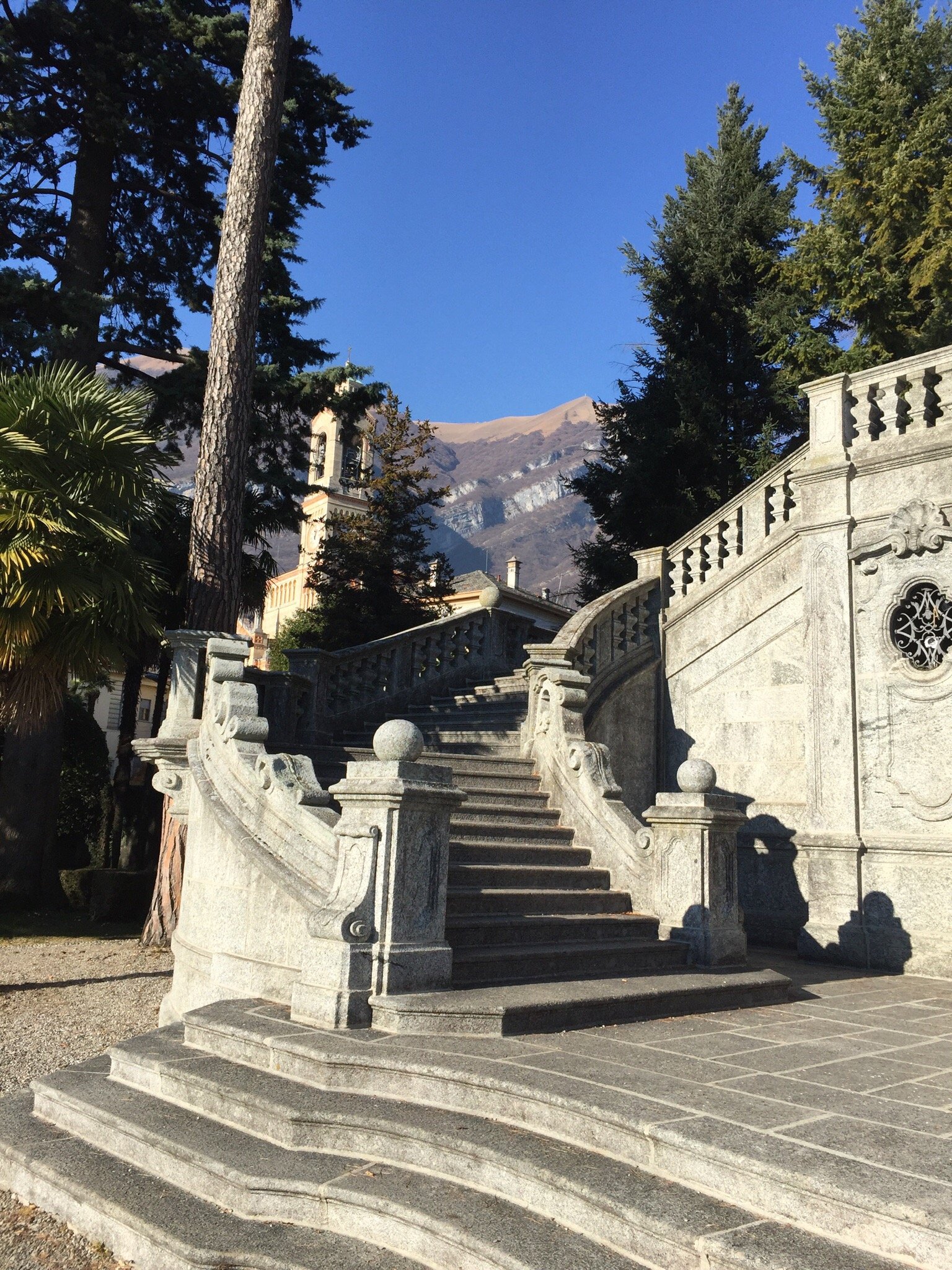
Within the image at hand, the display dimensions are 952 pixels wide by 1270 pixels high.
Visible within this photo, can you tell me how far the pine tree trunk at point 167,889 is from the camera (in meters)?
12.2

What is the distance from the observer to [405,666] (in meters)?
14.2

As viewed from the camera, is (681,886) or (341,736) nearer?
(681,886)

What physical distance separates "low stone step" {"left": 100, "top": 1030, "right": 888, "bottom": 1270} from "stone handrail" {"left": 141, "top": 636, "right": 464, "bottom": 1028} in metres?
0.81

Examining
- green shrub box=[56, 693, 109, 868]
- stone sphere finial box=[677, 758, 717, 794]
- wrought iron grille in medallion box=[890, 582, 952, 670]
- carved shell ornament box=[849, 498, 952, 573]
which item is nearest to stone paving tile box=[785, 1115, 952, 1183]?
stone sphere finial box=[677, 758, 717, 794]

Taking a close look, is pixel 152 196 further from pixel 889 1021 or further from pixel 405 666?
pixel 889 1021

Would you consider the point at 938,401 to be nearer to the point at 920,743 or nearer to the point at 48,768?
the point at 920,743

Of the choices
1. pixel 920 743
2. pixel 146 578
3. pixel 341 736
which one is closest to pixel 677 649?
pixel 920 743

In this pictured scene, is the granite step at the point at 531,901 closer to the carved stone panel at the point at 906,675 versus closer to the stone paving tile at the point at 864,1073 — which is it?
the stone paving tile at the point at 864,1073

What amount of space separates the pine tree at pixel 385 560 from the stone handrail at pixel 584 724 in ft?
27.4

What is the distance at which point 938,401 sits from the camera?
1124 centimetres

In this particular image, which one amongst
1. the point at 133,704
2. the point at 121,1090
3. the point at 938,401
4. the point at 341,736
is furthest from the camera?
Result: the point at 133,704

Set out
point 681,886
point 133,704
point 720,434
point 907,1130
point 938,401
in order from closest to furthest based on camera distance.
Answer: point 907,1130
point 681,886
point 938,401
point 133,704
point 720,434

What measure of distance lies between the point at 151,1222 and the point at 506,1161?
1594 mm

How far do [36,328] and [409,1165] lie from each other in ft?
47.2
